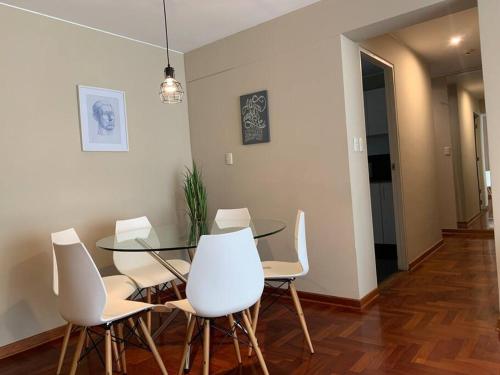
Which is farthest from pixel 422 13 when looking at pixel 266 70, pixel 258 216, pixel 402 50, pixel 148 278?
pixel 148 278

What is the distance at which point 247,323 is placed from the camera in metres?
1.98

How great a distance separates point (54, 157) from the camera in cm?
299

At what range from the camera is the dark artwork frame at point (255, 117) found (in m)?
3.48

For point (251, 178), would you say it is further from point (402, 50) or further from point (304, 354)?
point (402, 50)

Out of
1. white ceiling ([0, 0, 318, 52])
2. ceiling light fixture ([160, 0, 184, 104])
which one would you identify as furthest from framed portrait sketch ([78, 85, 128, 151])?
ceiling light fixture ([160, 0, 184, 104])

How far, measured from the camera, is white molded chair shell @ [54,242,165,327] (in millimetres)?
1790

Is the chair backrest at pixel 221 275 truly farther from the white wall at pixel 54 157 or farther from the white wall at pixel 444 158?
the white wall at pixel 444 158

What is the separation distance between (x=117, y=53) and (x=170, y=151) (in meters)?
1.03

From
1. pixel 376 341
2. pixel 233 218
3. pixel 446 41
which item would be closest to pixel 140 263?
pixel 233 218

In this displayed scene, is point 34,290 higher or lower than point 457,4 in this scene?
lower

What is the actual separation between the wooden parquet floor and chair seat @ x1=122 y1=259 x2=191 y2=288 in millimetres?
449

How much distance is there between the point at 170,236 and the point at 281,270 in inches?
29.7

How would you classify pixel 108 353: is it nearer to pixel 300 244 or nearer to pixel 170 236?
pixel 170 236

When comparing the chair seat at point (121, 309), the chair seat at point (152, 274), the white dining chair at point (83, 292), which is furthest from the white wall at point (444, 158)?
the white dining chair at point (83, 292)
